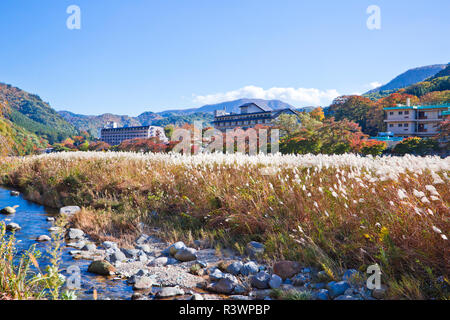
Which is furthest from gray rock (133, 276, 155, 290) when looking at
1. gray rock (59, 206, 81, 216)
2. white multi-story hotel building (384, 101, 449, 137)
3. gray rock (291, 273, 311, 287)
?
white multi-story hotel building (384, 101, 449, 137)

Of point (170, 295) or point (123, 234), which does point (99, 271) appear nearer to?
point (170, 295)

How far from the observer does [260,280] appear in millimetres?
3814

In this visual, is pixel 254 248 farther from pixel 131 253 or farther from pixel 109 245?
pixel 109 245

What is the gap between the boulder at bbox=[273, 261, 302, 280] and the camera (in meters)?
3.96

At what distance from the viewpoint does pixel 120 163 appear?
37.7ft

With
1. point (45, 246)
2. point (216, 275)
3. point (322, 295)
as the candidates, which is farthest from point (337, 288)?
point (45, 246)

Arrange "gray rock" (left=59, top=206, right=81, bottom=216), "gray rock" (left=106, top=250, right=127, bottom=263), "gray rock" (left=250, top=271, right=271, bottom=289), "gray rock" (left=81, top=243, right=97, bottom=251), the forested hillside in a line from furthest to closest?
the forested hillside, "gray rock" (left=59, top=206, right=81, bottom=216), "gray rock" (left=81, top=243, right=97, bottom=251), "gray rock" (left=106, top=250, right=127, bottom=263), "gray rock" (left=250, top=271, right=271, bottom=289)

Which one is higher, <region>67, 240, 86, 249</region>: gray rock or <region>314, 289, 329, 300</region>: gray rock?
<region>314, 289, 329, 300</region>: gray rock

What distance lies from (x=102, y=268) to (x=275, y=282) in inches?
101

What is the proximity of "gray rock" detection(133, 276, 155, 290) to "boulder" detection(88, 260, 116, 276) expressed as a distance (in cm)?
64
